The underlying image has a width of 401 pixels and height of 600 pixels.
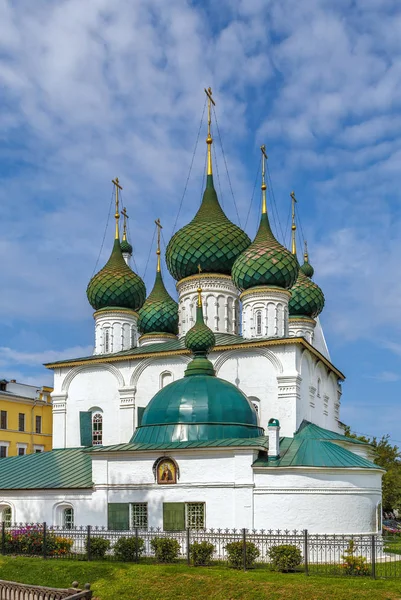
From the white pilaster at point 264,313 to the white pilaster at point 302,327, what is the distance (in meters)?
6.73

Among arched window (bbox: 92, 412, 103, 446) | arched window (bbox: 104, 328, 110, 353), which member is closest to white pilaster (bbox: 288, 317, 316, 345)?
arched window (bbox: 104, 328, 110, 353)

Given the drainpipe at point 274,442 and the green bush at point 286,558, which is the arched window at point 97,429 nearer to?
the drainpipe at point 274,442

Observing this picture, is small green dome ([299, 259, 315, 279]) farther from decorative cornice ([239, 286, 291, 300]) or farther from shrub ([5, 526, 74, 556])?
shrub ([5, 526, 74, 556])

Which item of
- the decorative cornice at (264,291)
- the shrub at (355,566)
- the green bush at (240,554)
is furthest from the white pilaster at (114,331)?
the shrub at (355,566)

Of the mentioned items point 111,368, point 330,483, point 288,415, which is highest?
point 111,368

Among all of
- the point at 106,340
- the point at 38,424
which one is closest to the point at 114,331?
the point at 106,340

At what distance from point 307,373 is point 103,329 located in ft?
26.2

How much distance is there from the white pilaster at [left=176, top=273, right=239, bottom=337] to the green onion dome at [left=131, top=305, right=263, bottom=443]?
5.50 metres

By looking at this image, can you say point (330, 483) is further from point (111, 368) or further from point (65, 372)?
point (65, 372)

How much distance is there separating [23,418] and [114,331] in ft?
40.0

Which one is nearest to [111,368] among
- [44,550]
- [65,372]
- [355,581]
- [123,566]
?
[65,372]

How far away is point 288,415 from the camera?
21.9m

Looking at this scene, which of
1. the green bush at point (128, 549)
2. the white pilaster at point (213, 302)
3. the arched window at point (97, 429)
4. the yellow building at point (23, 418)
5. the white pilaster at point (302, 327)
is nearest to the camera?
the green bush at point (128, 549)

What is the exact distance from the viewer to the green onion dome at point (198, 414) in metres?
19.5
